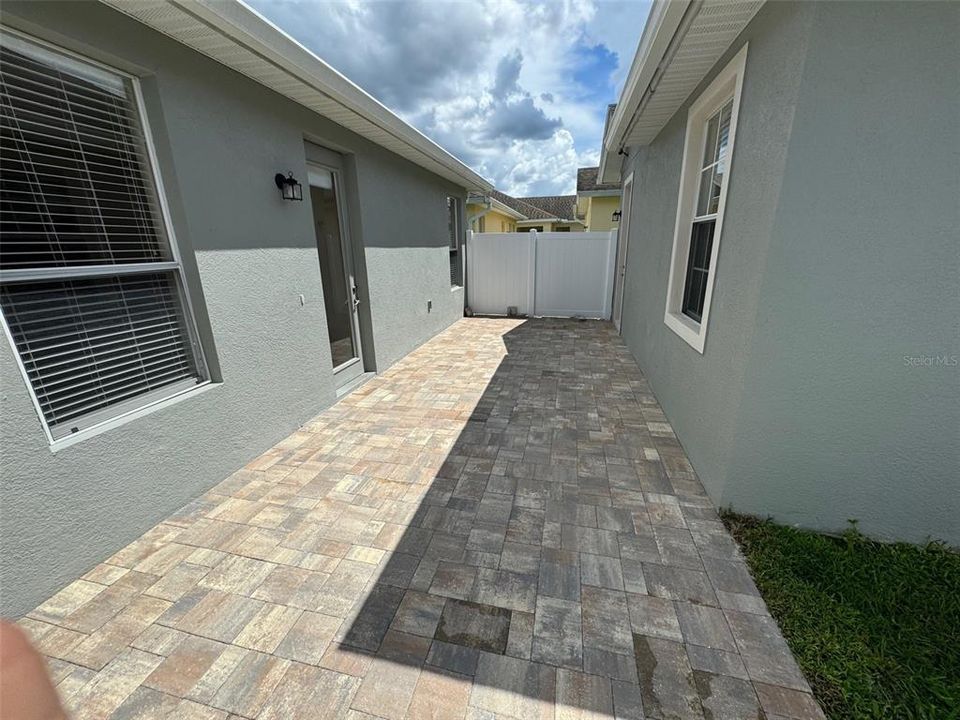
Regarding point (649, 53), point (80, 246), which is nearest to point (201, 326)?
point (80, 246)

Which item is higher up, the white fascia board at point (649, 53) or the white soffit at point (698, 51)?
the white fascia board at point (649, 53)

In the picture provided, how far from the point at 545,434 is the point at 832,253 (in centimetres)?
227

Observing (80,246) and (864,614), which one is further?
(80,246)

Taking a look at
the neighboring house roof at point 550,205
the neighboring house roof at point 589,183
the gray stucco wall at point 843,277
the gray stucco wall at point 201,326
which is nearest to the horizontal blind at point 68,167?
the gray stucco wall at point 201,326

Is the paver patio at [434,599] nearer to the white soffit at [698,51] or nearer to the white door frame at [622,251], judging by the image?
the white soffit at [698,51]

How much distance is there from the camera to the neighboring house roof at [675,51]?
212 cm

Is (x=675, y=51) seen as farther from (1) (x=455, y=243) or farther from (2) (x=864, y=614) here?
(1) (x=455, y=243)

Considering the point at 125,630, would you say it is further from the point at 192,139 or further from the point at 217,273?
the point at 192,139

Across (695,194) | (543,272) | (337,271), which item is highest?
(695,194)

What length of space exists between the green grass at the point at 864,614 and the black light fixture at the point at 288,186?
402cm

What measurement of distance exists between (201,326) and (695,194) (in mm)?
4215

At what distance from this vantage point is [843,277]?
189 cm

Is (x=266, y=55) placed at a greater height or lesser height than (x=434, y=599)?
greater

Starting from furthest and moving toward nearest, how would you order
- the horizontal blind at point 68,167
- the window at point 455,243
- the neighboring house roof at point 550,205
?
the neighboring house roof at point 550,205, the window at point 455,243, the horizontal blind at point 68,167
